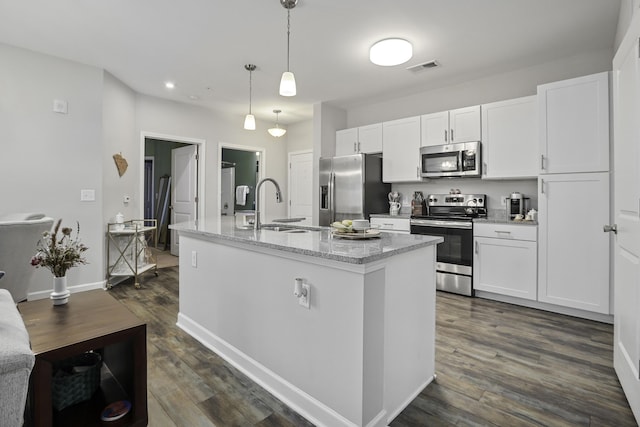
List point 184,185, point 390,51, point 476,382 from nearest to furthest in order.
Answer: point 476,382 → point 390,51 → point 184,185

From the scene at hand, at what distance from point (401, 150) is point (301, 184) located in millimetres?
2348

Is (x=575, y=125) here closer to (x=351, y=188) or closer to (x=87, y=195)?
(x=351, y=188)

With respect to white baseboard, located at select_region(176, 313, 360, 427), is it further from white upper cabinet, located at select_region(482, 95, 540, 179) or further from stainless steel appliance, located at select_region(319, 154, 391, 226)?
white upper cabinet, located at select_region(482, 95, 540, 179)

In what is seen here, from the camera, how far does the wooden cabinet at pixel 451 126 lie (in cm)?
386

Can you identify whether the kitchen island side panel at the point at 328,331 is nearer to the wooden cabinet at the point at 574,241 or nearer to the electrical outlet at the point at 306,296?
the electrical outlet at the point at 306,296

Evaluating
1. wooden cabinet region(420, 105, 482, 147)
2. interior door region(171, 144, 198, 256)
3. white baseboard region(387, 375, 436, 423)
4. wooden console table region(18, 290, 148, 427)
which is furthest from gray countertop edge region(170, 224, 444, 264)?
interior door region(171, 144, 198, 256)

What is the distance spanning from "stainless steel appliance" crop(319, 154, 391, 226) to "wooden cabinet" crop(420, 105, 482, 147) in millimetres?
798

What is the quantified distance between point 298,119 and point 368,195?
2422 millimetres

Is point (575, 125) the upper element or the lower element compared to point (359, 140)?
lower

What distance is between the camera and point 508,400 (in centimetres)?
181

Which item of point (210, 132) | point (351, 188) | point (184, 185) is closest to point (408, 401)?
point (351, 188)

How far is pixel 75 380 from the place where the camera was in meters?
1.39

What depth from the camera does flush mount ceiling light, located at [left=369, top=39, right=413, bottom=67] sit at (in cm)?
305

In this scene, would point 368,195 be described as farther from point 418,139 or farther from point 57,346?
point 57,346
